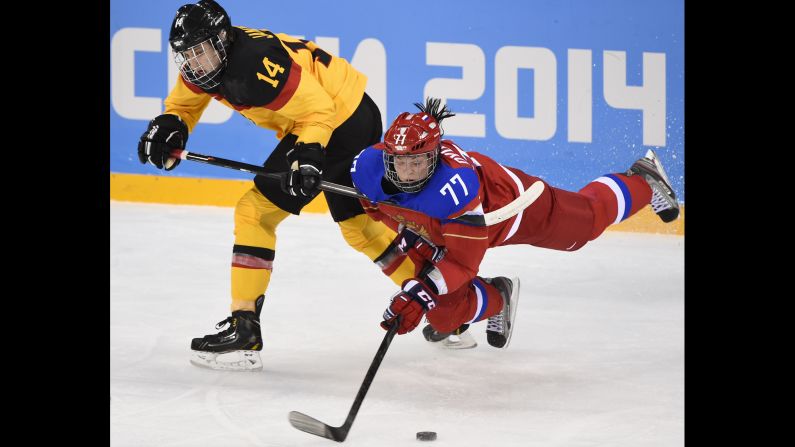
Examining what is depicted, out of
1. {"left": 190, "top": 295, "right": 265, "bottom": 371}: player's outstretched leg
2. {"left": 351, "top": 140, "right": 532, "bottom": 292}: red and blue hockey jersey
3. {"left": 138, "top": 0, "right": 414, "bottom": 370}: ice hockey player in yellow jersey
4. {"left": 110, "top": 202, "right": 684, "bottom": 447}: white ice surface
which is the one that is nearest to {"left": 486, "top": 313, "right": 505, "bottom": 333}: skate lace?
{"left": 110, "top": 202, "right": 684, "bottom": 447}: white ice surface

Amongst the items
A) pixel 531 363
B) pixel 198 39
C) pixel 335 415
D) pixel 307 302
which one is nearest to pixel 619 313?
pixel 531 363

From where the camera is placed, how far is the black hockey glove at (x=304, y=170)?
11.2 feet

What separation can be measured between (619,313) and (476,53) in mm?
1762

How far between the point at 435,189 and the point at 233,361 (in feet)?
2.82

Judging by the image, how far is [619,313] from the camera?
14.3 ft

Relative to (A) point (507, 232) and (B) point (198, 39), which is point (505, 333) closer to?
(A) point (507, 232)

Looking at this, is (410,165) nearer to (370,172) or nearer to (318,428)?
(370,172)

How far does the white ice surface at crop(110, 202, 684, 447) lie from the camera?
3094mm

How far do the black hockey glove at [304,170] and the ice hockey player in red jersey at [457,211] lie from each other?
0.46 feet

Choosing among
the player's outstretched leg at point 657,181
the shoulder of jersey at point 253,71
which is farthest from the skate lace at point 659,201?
the shoulder of jersey at point 253,71

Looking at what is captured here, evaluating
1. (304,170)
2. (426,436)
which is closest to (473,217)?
(304,170)

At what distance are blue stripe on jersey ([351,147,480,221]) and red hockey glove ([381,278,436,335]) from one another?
0.23 meters

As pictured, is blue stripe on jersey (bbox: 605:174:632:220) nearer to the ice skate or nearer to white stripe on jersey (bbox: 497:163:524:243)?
white stripe on jersey (bbox: 497:163:524:243)

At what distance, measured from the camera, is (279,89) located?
354cm
